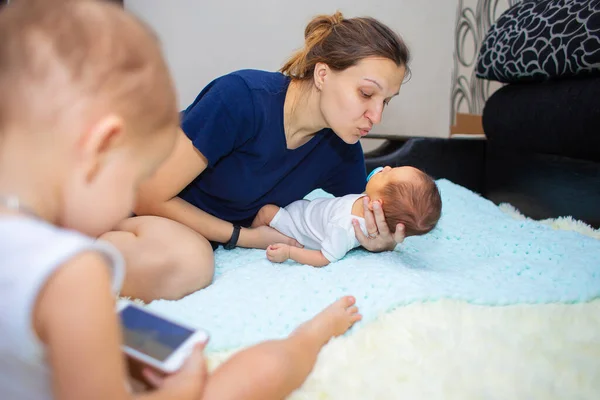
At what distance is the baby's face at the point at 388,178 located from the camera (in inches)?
45.4

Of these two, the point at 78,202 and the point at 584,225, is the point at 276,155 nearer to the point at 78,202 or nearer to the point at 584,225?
the point at 78,202

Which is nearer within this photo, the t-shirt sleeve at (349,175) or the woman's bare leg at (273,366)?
the woman's bare leg at (273,366)

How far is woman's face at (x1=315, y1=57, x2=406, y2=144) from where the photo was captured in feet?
3.43

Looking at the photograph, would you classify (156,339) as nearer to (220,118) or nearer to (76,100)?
(76,100)

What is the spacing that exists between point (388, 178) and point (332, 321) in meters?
0.51

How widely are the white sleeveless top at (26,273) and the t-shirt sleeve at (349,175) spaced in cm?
94

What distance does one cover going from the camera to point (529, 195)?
1.67m

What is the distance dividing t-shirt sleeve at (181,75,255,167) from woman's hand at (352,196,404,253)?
13.4 inches

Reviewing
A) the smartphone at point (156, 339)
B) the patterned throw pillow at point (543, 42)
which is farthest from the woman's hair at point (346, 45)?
the smartphone at point (156, 339)

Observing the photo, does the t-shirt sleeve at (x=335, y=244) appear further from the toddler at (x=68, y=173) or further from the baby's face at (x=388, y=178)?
the toddler at (x=68, y=173)

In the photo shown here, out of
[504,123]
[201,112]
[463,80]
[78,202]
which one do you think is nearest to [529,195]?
[504,123]

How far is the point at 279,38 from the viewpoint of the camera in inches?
74.8

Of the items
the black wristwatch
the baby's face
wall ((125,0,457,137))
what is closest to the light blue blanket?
the black wristwatch

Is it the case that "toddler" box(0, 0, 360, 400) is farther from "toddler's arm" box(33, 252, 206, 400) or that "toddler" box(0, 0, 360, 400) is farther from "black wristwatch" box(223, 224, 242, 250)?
"black wristwatch" box(223, 224, 242, 250)
